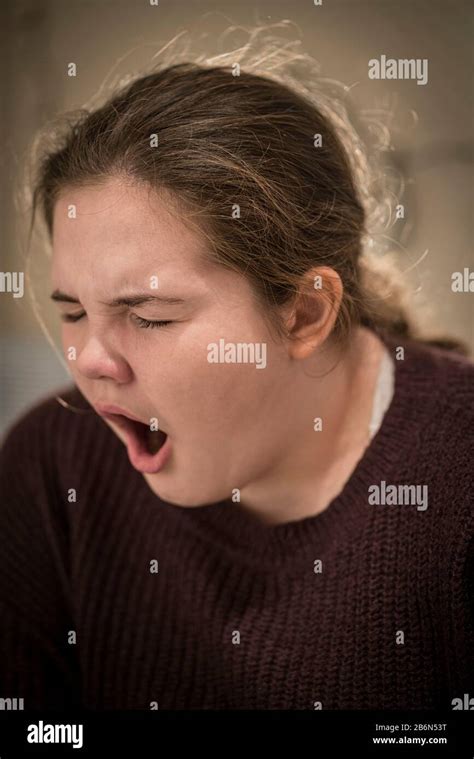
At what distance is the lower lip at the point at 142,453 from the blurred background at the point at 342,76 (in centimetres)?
17

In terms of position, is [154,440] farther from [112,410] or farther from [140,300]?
[140,300]

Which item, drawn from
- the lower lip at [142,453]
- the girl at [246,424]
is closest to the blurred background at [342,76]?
the girl at [246,424]

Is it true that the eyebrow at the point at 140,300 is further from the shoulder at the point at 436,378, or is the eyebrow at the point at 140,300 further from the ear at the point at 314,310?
the shoulder at the point at 436,378

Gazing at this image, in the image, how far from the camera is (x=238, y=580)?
3.00 feet

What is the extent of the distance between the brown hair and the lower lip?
0.59 ft

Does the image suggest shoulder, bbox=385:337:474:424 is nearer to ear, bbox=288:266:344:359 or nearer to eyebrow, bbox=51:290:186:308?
ear, bbox=288:266:344:359

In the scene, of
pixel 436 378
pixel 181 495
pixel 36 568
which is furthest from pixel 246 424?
pixel 36 568

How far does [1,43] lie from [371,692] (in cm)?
83

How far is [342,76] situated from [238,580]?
22.0 inches

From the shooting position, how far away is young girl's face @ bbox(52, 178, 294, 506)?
0.77m

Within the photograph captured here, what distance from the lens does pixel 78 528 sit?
996mm

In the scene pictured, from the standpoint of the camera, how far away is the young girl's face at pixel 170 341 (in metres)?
0.77

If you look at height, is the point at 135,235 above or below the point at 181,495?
above


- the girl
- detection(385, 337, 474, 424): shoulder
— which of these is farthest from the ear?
detection(385, 337, 474, 424): shoulder
